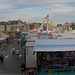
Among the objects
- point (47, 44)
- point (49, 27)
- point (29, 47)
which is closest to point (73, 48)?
point (47, 44)

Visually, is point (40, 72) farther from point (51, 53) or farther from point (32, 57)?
point (32, 57)

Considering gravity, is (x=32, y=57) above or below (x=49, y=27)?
below

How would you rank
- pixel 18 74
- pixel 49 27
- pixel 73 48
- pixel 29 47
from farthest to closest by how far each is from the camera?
pixel 49 27, pixel 29 47, pixel 18 74, pixel 73 48

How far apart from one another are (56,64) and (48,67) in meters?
0.60

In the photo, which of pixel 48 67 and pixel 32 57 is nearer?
pixel 48 67

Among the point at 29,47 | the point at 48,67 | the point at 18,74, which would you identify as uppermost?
the point at 29,47

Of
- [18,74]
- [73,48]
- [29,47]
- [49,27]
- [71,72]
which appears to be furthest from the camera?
[49,27]

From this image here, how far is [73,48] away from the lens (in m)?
10.9

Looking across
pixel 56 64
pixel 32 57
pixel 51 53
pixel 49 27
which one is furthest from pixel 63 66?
pixel 49 27

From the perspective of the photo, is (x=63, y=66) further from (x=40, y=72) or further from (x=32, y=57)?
(x=32, y=57)

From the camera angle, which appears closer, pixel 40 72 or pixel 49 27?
pixel 40 72

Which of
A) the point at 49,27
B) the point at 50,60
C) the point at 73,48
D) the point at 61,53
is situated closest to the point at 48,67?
the point at 50,60

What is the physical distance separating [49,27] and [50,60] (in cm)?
1786

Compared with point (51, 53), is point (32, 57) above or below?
below
